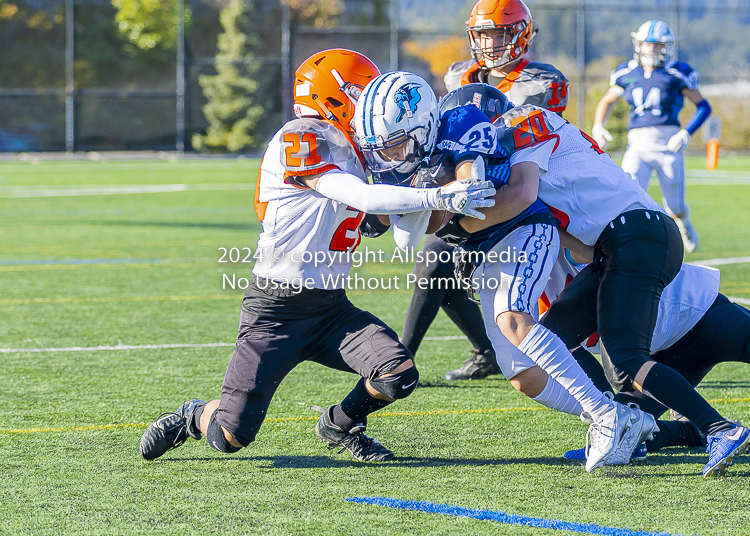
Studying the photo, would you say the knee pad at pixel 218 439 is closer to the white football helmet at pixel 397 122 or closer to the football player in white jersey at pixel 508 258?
the football player in white jersey at pixel 508 258

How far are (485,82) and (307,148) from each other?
167cm

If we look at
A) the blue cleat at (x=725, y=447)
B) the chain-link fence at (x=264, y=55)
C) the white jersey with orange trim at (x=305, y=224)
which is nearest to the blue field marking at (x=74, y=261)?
the white jersey with orange trim at (x=305, y=224)

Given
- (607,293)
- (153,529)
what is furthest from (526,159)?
(153,529)

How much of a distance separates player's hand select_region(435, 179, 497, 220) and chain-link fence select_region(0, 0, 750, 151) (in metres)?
24.8

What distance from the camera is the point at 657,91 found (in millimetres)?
9945

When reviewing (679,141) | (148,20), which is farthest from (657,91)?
(148,20)

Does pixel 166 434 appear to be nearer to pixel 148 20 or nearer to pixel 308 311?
pixel 308 311

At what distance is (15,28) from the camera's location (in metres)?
30.3

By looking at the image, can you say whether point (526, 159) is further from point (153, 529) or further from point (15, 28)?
point (15, 28)

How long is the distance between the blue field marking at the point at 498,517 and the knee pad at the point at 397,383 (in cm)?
45

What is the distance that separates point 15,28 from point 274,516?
100 ft

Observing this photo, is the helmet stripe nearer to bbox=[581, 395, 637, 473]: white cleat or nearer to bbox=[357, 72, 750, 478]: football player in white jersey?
bbox=[357, 72, 750, 478]: football player in white jersey

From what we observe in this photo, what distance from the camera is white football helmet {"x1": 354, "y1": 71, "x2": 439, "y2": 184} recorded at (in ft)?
10.7

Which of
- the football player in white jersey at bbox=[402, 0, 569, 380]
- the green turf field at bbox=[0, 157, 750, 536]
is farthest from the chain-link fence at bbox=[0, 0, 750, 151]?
the football player in white jersey at bbox=[402, 0, 569, 380]
